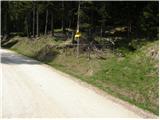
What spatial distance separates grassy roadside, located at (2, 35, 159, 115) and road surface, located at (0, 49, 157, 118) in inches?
53.6

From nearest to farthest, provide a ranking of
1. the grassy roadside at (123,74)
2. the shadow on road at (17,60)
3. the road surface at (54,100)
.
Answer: the road surface at (54,100)
the grassy roadside at (123,74)
the shadow on road at (17,60)

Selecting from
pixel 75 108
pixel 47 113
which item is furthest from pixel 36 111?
pixel 75 108

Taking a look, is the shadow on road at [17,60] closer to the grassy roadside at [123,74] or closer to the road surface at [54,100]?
the grassy roadside at [123,74]

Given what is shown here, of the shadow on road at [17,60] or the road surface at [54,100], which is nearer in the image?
the road surface at [54,100]

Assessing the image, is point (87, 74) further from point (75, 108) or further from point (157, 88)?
point (75, 108)

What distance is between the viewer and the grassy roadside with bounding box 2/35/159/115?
16434 mm

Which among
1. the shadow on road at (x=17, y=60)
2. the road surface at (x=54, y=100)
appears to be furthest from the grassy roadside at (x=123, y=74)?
the shadow on road at (x=17, y=60)

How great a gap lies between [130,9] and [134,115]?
28.8 m

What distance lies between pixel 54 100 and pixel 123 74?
824cm

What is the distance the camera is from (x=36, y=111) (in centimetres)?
1205

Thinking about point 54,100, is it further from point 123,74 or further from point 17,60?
point 17,60

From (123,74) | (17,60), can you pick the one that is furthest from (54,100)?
(17,60)

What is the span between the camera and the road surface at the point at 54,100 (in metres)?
11.9

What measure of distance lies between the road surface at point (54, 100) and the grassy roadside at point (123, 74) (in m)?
1.36
